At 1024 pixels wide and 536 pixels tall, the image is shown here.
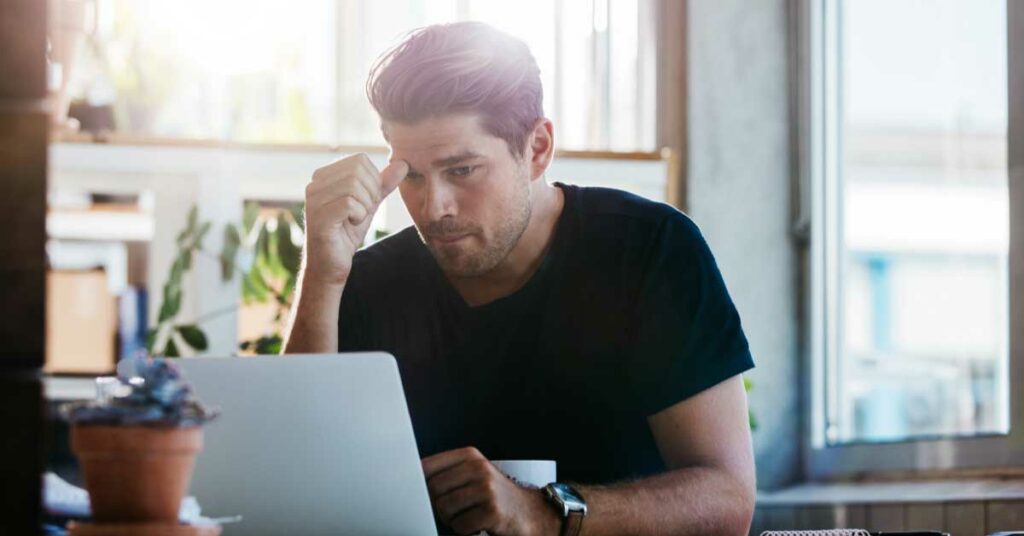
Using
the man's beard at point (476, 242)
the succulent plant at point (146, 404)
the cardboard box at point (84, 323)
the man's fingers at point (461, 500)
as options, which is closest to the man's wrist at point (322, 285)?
the man's beard at point (476, 242)

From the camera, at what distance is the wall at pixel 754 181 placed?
140 inches

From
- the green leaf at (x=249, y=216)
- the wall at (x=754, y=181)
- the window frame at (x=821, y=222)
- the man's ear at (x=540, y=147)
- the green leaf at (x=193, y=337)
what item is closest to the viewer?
the man's ear at (x=540, y=147)

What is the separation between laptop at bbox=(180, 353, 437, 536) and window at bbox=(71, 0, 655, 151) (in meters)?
2.44

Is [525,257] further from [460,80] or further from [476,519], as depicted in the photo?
[476,519]

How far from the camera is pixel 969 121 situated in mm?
3201

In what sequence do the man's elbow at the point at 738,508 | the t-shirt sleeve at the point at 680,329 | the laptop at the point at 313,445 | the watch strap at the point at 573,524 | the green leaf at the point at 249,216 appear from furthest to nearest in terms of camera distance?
the green leaf at the point at 249,216 < the t-shirt sleeve at the point at 680,329 < the man's elbow at the point at 738,508 < the watch strap at the point at 573,524 < the laptop at the point at 313,445

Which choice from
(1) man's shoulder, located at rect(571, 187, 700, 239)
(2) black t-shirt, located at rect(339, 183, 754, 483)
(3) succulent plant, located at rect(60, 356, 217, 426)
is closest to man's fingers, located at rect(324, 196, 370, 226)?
(2) black t-shirt, located at rect(339, 183, 754, 483)

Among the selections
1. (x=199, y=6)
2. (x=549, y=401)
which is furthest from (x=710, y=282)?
(x=199, y=6)

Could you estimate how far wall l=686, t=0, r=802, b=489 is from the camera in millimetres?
3559

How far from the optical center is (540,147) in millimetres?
2059

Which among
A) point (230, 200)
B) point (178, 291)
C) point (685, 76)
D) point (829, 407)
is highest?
point (685, 76)

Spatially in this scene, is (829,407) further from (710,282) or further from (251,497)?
(251,497)

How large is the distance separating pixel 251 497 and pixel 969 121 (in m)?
2.38

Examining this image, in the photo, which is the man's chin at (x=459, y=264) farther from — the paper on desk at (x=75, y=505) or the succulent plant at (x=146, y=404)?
the succulent plant at (x=146, y=404)
